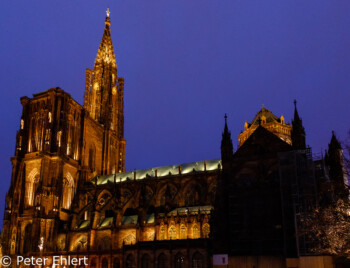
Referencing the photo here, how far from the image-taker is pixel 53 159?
6956 centimetres

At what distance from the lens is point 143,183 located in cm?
6850

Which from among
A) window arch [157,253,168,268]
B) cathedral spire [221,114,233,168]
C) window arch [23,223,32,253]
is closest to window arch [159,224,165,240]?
window arch [157,253,168,268]

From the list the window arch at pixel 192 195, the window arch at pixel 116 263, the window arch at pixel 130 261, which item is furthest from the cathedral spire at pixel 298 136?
the window arch at pixel 116 263

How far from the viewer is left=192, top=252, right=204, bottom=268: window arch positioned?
48031 millimetres

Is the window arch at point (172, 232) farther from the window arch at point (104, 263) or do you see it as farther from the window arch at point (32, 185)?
the window arch at point (32, 185)

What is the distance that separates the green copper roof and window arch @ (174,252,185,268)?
54.9 feet

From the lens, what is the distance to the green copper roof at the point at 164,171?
66.9 meters

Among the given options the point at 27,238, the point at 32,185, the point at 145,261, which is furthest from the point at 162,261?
the point at 32,185

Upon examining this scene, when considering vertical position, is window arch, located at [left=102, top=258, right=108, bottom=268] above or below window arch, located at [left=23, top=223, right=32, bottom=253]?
below

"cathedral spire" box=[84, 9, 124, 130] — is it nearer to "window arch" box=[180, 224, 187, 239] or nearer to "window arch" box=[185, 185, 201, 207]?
"window arch" box=[185, 185, 201, 207]

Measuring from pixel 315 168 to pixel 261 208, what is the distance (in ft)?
25.6

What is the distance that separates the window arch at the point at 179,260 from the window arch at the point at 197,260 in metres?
1.42

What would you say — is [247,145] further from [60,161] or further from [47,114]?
[47,114]

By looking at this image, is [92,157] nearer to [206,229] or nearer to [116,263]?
Result: [116,263]
